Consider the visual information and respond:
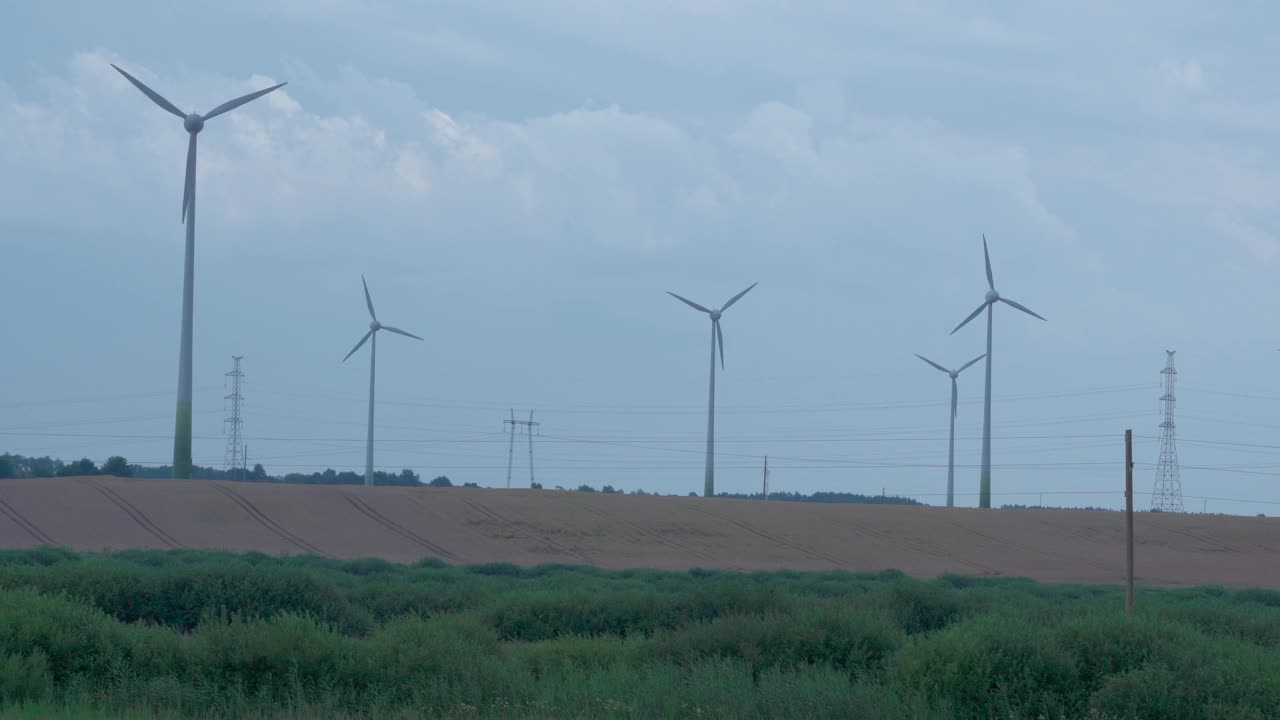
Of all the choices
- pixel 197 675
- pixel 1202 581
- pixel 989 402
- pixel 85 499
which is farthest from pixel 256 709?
pixel 989 402

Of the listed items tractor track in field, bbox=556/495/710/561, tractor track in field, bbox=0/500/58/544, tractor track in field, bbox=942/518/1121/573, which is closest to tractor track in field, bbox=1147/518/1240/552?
tractor track in field, bbox=942/518/1121/573

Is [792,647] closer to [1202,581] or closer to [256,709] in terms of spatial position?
[256,709]

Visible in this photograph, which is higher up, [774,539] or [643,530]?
[643,530]

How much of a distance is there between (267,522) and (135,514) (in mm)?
5621

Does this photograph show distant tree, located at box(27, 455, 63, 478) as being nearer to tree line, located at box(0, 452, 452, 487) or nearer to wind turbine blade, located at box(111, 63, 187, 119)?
tree line, located at box(0, 452, 452, 487)

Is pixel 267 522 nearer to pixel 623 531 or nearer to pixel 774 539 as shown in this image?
pixel 623 531

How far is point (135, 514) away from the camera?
57.2 m

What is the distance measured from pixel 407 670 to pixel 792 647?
6.43 m

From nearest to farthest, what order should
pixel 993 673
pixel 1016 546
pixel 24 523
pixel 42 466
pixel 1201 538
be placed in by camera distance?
pixel 993 673 → pixel 24 523 → pixel 1016 546 → pixel 1201 538 → pixel 42 466

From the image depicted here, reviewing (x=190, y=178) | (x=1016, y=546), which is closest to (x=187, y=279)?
(x=190, y=178)

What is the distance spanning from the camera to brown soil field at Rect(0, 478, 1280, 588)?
57156mm

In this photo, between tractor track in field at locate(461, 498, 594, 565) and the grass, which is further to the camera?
tractor track in field at locate(461, 498, 594, 565)

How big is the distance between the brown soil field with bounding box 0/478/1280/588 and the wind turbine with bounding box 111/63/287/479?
6.33 ft

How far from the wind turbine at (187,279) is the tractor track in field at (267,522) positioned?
7.16 feet
